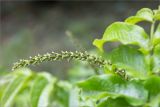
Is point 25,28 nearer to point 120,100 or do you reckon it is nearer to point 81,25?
point 81,25


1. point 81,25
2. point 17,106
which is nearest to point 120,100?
point 17,106

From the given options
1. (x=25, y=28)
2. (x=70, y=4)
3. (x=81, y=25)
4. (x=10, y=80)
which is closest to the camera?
(x=10, y=80)

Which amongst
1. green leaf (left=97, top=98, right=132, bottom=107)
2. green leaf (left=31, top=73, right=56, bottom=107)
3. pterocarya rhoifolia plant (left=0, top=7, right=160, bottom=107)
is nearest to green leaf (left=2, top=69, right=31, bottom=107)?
green leaf (left=31, top=73, right=56, bottom=107)

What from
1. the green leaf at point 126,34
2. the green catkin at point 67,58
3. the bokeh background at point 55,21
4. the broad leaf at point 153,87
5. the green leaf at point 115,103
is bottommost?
the green leaf at point 115,103

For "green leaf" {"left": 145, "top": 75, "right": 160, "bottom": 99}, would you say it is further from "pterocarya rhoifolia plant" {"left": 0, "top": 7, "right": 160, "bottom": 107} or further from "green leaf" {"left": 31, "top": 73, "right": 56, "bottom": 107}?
"green leaf" {"left": 31, "top": 73, "right": 56, "bottom": 107}

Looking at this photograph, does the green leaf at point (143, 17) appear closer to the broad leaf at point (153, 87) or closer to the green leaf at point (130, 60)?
the green leaf at point (130, 60)

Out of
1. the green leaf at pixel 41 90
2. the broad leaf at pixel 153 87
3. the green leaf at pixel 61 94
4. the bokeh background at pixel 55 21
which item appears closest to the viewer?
the broad leaf at pixel 153 87

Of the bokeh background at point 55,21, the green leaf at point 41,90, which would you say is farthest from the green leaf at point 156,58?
the bokeh background at point 55,21
